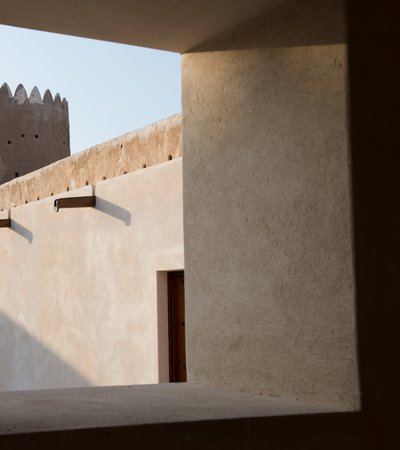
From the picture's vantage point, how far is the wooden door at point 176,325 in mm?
7289

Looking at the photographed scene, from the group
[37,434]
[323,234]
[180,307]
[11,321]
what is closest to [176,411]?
[37,434]

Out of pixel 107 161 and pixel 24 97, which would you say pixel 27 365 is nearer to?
pixel 107 161

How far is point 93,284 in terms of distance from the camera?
8969 mm

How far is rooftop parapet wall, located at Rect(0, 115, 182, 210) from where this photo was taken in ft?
24.0

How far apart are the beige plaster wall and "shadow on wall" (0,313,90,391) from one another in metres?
0.01

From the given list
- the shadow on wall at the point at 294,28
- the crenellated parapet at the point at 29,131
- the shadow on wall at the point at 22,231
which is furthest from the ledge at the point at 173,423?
the crenellated parapet at the point at 29,131

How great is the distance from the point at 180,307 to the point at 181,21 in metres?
4.44

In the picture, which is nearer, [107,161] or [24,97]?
[107,161]

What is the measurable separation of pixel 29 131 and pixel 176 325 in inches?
471

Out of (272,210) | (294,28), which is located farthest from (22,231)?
(294,28)

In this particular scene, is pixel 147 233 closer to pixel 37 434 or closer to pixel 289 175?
pixel 289 175

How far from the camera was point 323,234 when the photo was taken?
2.81m

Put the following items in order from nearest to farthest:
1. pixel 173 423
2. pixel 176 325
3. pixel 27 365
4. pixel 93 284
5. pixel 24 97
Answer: pixel 173 423 < pixel 176 325 < pixel 93 284 < pixel 27 365 < pixel 24 97

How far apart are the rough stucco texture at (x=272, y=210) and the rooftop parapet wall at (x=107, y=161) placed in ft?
11.9
